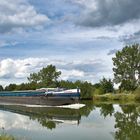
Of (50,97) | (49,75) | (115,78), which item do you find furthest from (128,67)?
(50,97)

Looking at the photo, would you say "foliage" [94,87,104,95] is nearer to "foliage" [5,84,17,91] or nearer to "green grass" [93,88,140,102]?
"green grass" [93,88,140,102]

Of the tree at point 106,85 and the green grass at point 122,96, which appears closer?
the green grass at point 122,96

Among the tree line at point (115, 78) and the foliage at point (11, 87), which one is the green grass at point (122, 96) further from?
the foliage at point (11, 87)

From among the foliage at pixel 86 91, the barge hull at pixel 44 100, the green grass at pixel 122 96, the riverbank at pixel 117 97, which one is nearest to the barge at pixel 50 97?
the barge hull at pixel 44 100

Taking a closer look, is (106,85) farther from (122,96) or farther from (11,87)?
(11,87)

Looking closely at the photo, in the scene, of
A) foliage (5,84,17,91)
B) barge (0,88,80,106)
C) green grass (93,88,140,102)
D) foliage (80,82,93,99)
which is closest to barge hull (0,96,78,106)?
barge (0,88,80,106)

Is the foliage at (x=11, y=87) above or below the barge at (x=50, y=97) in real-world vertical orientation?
above

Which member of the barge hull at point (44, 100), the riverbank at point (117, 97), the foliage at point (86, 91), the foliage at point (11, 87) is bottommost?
the barge hull at point (44, 100)

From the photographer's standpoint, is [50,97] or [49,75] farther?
[49,75]

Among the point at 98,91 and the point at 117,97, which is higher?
the point at 98,91

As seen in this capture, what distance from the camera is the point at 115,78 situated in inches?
4321

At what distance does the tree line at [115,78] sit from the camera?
106 meters

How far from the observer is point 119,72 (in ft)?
353

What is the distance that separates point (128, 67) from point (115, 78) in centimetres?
525
